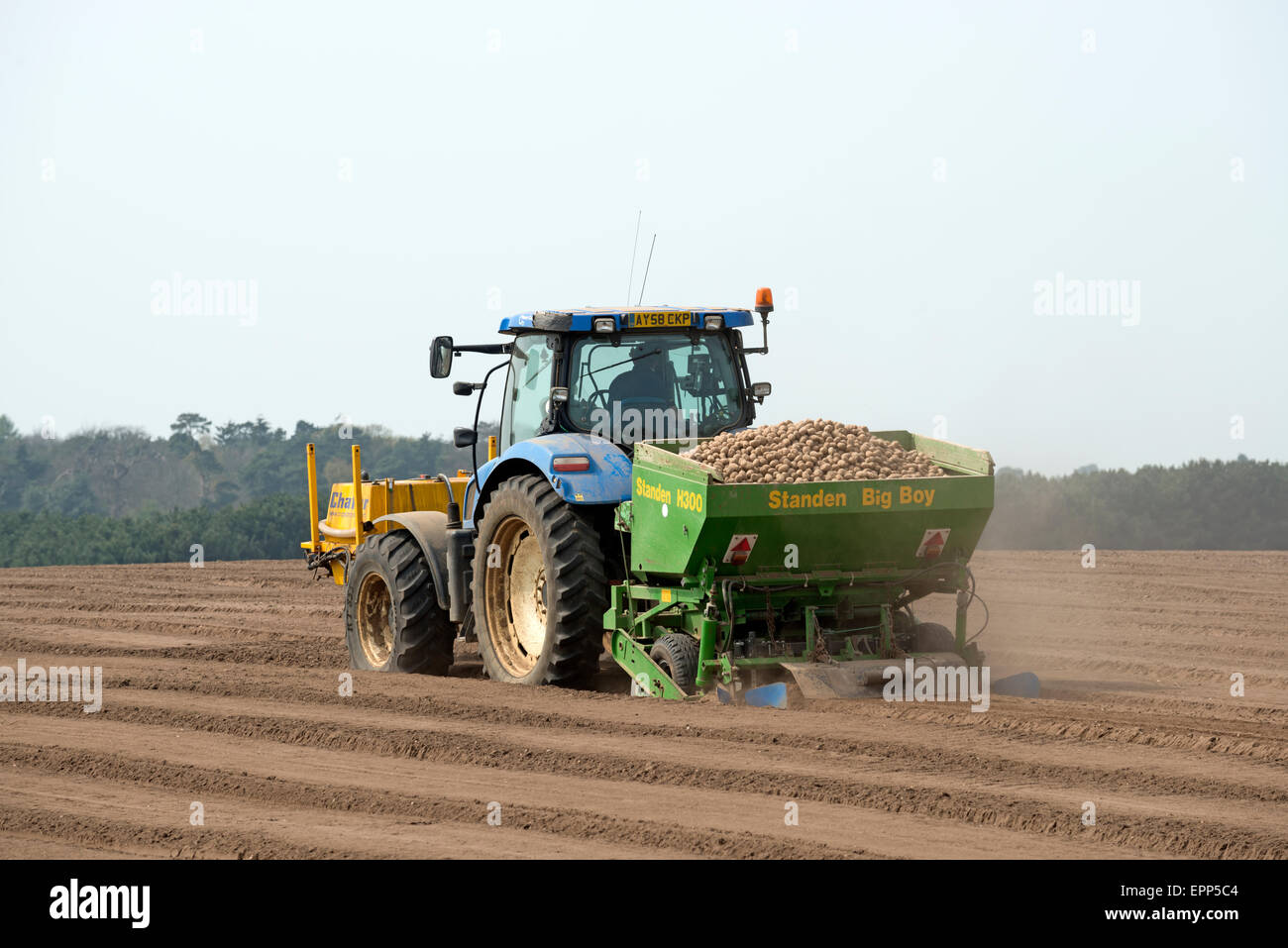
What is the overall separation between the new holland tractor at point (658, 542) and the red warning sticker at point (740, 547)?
1 cm

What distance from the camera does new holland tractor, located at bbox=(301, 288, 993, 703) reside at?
882 cm

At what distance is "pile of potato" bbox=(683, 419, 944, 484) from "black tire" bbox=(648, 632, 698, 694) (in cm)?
99

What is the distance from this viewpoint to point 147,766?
7895mm

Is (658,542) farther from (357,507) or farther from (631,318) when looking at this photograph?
(357,507)

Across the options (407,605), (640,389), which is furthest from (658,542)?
(407,605)

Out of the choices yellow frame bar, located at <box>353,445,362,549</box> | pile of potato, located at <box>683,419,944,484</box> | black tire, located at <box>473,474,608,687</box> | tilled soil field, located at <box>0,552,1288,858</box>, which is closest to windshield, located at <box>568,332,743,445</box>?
black tire, located at <box>473,474,608,687</box>

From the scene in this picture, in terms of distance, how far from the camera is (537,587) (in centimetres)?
1001

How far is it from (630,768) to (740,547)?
1684mm

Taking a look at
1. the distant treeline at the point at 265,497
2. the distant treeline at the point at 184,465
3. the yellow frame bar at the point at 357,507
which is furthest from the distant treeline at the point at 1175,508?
the distant treeline at the point at 184,465

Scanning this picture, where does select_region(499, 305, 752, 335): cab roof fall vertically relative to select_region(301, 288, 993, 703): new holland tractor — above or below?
above

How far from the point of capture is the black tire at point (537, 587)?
9398 mm

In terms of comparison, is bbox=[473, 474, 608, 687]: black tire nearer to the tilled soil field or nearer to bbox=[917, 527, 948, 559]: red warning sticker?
the tilled soil field
